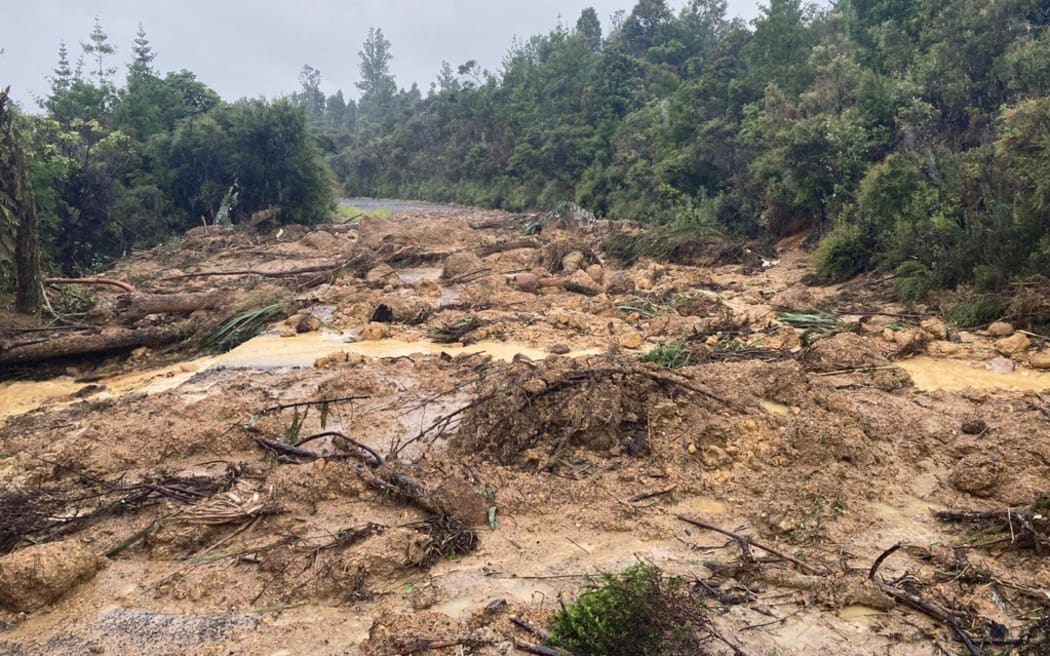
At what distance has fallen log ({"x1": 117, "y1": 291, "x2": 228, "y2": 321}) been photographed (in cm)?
1078

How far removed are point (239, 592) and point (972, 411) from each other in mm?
5452

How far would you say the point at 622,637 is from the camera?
3096mm

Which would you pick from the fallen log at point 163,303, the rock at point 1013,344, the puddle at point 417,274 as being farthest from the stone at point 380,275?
the rock at point 1013,344

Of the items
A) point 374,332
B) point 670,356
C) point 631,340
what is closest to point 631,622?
point 670,356

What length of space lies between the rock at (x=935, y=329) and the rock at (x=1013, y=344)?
54 centimetres

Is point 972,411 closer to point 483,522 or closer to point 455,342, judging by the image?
point 483,522

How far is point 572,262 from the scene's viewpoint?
14.3 metres

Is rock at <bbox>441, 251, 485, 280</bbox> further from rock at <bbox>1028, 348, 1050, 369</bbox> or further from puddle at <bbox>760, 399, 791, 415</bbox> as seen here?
rock at <bbox>1028, 348, 1050, 369</bbox>

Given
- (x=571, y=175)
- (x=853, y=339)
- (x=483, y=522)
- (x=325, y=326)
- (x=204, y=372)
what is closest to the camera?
(x=483, y=522)

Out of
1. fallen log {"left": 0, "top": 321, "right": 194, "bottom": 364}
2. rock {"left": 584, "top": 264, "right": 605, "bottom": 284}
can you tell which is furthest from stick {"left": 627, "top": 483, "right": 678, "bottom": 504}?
rock {"left": 584, "top": 264, "right": 605, "bottom": 284}

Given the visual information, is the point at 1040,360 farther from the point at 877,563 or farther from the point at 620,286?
the point at 620,286

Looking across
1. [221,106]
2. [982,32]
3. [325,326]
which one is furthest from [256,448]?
[221,106]

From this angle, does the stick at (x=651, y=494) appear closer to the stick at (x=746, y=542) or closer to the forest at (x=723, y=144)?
the stick at (x=746, y=542)

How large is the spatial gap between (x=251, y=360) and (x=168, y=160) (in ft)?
60.0
